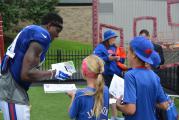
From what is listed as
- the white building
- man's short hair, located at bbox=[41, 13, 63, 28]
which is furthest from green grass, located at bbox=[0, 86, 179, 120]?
man's short hair, located at bbox=[41, 13, 63, 28]

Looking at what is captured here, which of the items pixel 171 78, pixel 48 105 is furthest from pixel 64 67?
pixel 171 78

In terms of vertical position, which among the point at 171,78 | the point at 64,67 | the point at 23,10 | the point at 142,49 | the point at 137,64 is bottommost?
the point at 171,78

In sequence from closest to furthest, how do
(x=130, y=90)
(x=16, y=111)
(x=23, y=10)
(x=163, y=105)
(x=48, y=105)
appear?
(x=130, y=90)
(x=163, y=105)
(x=16, y=111)
(x=48, y=105)
(x=23, y=10)

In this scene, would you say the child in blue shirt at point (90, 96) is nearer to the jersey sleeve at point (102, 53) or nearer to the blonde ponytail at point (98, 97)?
the blonde ponytail at point (98, 97)

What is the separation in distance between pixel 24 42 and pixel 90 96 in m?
0.92

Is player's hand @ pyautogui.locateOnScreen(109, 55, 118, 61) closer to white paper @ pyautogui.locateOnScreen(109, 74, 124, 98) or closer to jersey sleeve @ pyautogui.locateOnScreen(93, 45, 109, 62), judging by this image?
jersey sleeve @ pyautogui.locateOnScreen(93, 45, 109, 62)

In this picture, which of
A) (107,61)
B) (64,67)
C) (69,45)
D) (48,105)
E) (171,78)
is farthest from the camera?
(69,45)

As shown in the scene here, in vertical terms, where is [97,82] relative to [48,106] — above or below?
above

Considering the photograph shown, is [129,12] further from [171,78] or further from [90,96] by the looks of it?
[90,96]

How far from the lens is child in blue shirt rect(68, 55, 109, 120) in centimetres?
439

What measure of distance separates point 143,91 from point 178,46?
18.0ft

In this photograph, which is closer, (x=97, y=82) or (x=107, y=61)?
(x=97, y=82)

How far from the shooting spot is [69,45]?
28750 mm

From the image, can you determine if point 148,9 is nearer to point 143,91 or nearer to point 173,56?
point 173,56
